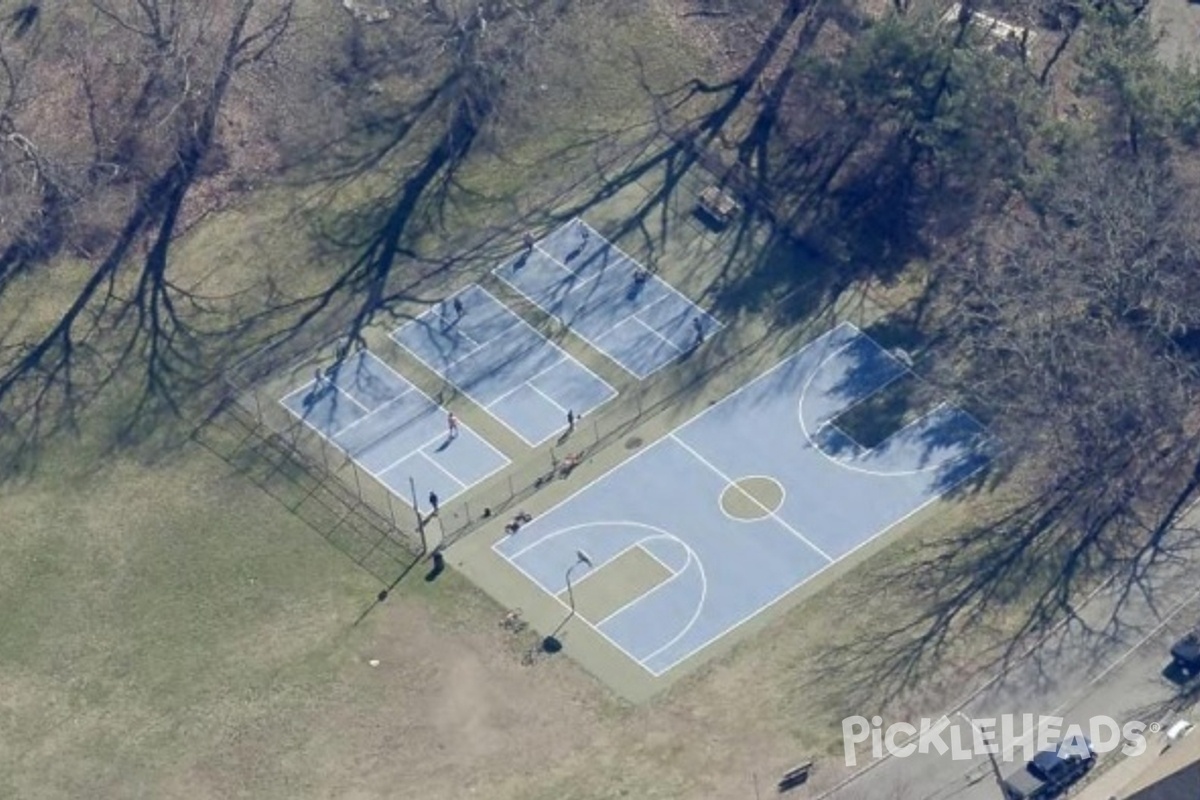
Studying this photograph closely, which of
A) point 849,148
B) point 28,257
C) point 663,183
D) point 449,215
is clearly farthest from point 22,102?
point 849,148

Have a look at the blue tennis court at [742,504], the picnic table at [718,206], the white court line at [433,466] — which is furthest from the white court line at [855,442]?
the white court line at [433,466]

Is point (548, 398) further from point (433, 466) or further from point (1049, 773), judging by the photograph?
point (1049, 773)

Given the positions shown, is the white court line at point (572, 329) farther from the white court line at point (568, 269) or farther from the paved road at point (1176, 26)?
the paved road at point (1176, 26)

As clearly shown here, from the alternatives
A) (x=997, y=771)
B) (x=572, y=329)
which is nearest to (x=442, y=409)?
(x=572, y=329)

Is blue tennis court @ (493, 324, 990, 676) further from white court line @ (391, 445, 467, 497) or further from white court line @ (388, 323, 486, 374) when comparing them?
white court line @ (388, 323, 486, 374)

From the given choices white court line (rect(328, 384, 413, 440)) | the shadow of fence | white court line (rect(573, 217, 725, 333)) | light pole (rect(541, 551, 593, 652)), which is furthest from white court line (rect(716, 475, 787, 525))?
white court line (rect(328, 384, 413, 440))

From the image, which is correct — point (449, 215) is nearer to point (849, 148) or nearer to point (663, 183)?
point (663, 183)
